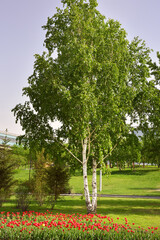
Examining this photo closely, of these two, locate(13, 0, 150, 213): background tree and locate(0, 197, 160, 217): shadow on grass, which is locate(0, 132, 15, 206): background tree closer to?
locate(0, 197, 160, 217): shadow on grass

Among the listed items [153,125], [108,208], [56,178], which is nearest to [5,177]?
[56,178]

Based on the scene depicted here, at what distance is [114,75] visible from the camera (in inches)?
691

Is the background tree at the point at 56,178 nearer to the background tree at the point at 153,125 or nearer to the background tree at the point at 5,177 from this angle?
the background tree at the point at 5,177

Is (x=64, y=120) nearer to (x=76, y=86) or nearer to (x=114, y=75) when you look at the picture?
(x=76, y=86)

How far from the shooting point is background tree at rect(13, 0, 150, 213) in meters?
16.9

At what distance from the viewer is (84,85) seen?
16.3 metres

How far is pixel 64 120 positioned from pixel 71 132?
998 millimetres

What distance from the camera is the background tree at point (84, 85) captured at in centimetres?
1689

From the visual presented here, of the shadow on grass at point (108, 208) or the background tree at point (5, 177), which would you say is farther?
the background tree at point (5, 177)

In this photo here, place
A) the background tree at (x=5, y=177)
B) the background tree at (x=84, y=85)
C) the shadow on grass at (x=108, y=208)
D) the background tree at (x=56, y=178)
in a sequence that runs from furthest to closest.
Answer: the background tree at (x=56, y=178) < the background tree at (x=5, y=177) < the shadow on grass at (x=108, y=208) < the background tree at (x=84, y=85)

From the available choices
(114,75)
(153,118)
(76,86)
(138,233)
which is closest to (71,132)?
(76,86)

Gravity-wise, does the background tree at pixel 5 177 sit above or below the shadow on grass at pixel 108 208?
above

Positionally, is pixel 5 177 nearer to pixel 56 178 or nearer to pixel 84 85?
pixel 56 178

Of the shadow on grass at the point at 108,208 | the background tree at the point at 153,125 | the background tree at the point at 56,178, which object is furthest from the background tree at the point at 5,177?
the background tree at the point at 153,125
